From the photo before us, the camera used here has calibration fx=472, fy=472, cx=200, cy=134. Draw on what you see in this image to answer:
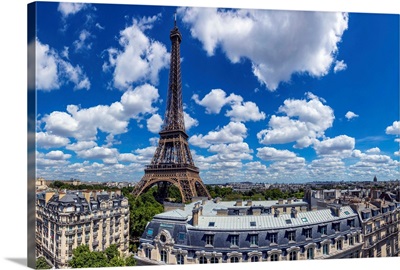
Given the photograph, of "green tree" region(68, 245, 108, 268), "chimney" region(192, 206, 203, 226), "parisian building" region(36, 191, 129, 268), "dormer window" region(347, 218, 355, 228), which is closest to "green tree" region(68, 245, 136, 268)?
"green tree" region(68, 245, 108, 268)

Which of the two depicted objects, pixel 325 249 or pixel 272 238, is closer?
pixel 272 238

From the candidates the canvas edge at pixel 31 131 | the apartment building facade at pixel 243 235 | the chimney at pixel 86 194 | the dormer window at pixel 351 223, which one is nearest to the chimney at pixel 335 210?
the apartment building facade at pixel 243 235

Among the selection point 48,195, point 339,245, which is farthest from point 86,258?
point 339,245

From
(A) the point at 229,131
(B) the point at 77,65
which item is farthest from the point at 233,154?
(B) the point at 77,65

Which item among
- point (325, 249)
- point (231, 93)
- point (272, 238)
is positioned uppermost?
point (231, 93)

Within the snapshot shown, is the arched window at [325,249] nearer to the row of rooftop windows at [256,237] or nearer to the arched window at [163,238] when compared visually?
the row of rooftop windows at [256,237]

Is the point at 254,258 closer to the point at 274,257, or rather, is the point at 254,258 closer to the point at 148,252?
the point at 274,257

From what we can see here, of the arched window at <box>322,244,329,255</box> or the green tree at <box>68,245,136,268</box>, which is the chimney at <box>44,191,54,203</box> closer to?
the green tree at <box>68,245,136,268</box>
